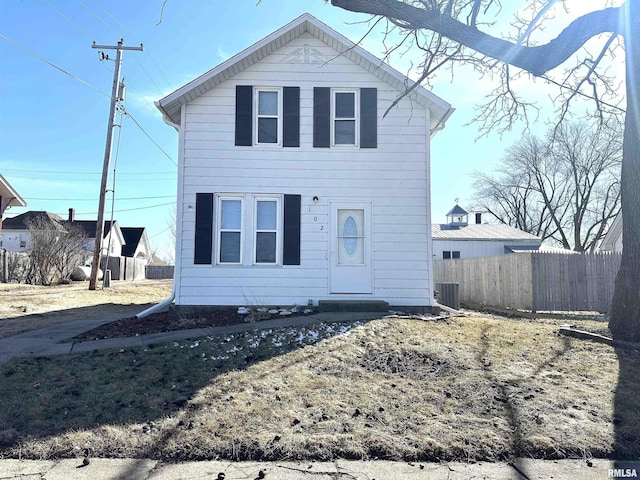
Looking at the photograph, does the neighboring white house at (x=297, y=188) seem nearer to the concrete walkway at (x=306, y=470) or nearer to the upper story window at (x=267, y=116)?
the upper story window at (x=267, y=116)

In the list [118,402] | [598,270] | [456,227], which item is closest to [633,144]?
[118,402]

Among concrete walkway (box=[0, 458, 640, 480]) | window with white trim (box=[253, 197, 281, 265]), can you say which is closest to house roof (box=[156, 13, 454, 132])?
window with white trim (box=[253, 197, 281, 265])

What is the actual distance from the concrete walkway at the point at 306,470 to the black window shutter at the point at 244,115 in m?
7.15

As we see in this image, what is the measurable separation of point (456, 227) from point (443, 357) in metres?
25.9

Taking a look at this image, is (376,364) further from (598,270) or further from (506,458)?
(598,270)

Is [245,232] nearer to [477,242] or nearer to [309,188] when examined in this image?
[309,188]

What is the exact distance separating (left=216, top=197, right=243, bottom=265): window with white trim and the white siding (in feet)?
0.70

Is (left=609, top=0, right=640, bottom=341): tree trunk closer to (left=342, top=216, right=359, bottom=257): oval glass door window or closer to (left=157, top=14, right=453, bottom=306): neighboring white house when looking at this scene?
(left=157, top=14, right=453, bottom=306): neighboring white house

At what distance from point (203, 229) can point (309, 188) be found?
239 centimetres

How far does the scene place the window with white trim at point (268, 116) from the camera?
9.33 metres

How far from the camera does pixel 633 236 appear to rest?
243 inches

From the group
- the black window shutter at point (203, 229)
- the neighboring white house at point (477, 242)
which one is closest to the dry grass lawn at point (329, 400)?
the black window shutter at point (203, 229)

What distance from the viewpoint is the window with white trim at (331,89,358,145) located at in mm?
9398

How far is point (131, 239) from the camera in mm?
49719
